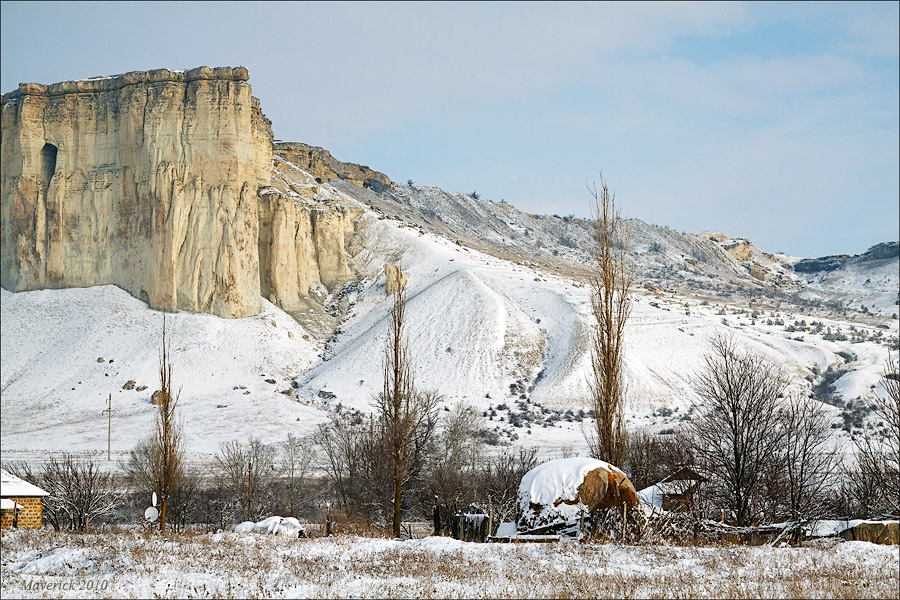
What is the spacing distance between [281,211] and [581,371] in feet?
107

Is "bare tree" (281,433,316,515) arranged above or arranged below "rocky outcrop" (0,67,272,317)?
below

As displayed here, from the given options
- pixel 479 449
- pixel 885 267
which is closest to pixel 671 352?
pixel 479 449

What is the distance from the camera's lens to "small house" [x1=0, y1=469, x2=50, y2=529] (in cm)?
2563

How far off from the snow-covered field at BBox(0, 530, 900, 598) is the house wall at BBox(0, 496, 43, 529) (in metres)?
10.6

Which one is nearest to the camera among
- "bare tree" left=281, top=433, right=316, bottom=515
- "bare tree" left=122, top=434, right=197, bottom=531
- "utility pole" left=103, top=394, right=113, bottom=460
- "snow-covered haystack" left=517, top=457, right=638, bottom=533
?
"snow-covered haystack" left=517, top=457, right=638, bottom=533

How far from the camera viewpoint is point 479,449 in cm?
4709

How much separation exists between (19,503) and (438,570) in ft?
59.1

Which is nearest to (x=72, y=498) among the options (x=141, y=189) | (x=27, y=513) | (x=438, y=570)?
(x=27, y=513)

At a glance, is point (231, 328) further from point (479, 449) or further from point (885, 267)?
point (885, 267)

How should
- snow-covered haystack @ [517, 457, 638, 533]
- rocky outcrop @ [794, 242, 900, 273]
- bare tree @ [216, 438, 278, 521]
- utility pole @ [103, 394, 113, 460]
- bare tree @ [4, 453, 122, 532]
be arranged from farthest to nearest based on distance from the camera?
rocky outcrop @ [794, 242, 900, 273], utility pole @ [103, 394, 113, 460], bare tree @ [216, 438, 278, 521], bare tree @ [4, 453, 122, 532], snow-covered haystack @ [517, 457, 638, 533]

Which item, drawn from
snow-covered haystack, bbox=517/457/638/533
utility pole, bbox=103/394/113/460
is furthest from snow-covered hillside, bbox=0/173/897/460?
snow-covered haystack, bbox=517/457/638/533

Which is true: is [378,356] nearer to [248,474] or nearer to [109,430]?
[109,430]

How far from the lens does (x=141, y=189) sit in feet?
243

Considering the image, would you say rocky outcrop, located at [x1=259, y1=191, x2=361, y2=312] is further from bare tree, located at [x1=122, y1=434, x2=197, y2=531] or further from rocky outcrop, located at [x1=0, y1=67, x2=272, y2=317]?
bare tree, located at [x1=122, y1=434, x2=197, y2=531]
